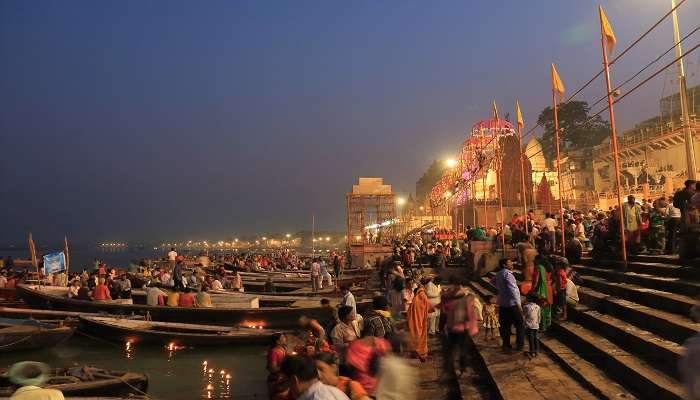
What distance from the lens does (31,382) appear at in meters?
4.96

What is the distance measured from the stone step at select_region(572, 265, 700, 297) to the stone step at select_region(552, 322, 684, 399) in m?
1.49

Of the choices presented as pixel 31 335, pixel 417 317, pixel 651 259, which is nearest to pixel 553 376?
pixel 417 317

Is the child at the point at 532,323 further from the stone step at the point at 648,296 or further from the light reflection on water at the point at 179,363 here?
the light reflection on water at the point at 179,363

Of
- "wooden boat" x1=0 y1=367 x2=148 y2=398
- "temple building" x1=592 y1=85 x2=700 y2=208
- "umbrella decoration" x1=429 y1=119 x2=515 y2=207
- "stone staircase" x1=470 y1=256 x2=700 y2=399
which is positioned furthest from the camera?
"temple building" x1=592 y1=85 x2=700 y2=208

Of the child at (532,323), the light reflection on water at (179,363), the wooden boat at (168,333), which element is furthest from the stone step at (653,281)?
the wooden boat at (168,333)

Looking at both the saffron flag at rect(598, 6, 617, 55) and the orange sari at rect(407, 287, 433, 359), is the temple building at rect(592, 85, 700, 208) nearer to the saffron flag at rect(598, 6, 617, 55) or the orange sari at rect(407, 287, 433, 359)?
the saffron flag at rect(598, 6, 617, 55)

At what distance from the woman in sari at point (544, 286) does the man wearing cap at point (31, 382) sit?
7193 mm

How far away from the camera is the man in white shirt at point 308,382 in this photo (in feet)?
12.4

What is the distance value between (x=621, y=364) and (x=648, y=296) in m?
2.35

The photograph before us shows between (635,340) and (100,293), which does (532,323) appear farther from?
(100,293)

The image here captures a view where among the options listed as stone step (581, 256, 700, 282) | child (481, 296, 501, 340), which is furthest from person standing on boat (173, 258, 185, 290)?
stone step (581, 256, 700, 282)

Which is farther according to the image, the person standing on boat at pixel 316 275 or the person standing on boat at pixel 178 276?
the person standing on boat at pixel 316 275

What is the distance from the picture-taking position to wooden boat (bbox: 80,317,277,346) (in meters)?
14.5

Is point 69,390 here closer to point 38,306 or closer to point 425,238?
point 38,306
